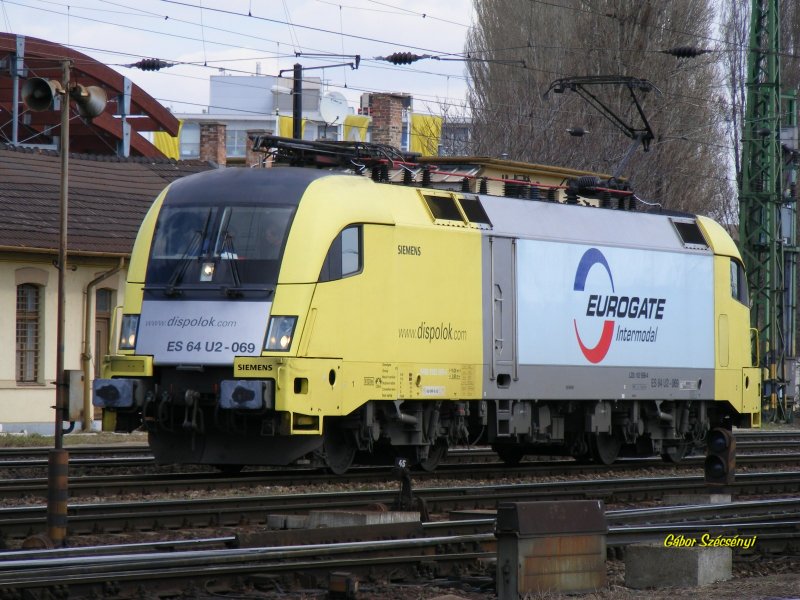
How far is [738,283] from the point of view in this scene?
76.7 ft

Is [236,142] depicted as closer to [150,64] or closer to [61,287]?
[150,64]

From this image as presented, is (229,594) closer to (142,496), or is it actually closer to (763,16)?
(142,496)

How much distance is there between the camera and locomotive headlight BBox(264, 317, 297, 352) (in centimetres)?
1567

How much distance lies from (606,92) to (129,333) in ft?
104

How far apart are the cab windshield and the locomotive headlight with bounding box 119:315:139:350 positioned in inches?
16.9

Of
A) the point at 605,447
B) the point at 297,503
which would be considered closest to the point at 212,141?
the point at 605,447

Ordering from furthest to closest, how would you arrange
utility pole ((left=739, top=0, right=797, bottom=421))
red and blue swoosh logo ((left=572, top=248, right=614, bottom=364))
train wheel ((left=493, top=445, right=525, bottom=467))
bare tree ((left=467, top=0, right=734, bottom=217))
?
bare tree ((left=467, top=0, right=734, bottom=217))
utility pole ((left=739, top=0, right=797, bottom=421))
train wheel ((left=493, top=445, right=525, bottom=467))
red and blue swoosh logo ((left=572, top=248, right=614, bottom=364))

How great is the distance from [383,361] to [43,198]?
14.2 m

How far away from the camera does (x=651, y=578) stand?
1066 cm

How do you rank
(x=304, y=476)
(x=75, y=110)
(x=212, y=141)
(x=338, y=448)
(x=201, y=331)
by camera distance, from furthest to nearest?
(x=212, y=141) < (x=75, y=110) < (x=304, y=476) < (x=338, y=448) < (x=201, y=331)

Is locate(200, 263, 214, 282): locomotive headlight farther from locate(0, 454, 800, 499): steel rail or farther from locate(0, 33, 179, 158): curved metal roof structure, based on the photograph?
locate(0, 33, 179, 158): curved metal roof structure

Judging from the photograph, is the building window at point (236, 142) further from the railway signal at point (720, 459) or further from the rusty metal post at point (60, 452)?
the rusty metal post at point (60, 452)

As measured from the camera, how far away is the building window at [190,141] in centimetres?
8181

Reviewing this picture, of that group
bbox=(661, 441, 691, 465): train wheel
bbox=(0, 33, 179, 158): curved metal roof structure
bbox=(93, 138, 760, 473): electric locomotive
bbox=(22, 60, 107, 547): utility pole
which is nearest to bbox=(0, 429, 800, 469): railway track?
bbox=(93, 138, 760, 473): electric locomotive
